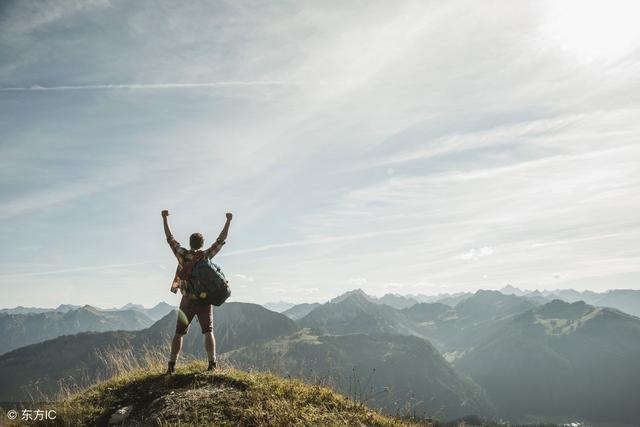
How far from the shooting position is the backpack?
9.67 metres

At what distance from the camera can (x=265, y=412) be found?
24.8 feet

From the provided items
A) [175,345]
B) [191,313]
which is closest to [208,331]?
[191,313]

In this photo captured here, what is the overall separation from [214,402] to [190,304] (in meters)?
2.56

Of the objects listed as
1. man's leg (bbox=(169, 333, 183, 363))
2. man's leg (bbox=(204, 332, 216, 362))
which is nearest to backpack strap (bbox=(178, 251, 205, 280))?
→ man's leg (bbox=(169, 333, 183, 363))

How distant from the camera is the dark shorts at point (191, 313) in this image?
9648 mm

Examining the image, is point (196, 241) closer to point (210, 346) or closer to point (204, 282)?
point (204, 282)

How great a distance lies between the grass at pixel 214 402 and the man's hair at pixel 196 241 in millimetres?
3128

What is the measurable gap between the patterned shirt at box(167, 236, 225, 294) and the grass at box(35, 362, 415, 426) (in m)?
2.19

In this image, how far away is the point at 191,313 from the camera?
973 centimetres

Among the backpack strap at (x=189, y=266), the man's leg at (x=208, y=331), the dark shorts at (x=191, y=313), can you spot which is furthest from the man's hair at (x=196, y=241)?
the man's leg at (x=208, y=331)

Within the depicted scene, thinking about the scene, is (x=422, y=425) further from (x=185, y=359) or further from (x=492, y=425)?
(x=492, y=425)

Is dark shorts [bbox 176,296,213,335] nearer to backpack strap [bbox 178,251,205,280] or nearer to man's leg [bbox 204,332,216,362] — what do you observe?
man's leg [bbox 204,332,216,362]

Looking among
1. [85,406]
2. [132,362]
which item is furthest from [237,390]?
[132,362]

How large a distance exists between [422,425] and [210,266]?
20.9 ft
